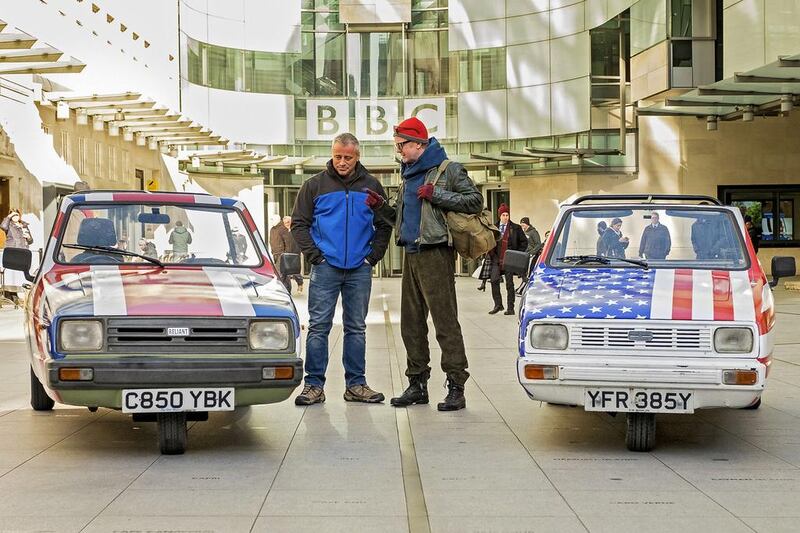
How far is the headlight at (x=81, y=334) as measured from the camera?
6477 mm

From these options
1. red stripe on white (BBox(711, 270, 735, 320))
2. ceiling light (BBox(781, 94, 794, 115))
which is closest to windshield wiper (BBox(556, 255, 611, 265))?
red stripe on white (BBox(711, 270, 735, 320))

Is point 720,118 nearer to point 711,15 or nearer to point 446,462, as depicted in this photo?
point 711,15

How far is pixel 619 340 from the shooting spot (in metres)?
6.73

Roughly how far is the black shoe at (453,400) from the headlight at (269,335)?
1965 mm

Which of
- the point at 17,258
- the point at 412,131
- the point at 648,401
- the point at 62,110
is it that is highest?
the point at 62,110

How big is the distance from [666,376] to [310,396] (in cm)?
309

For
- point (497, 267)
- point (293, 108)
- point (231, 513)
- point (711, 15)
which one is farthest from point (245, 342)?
point (293, 108)

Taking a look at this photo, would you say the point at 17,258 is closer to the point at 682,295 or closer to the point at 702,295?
the point at 682,295

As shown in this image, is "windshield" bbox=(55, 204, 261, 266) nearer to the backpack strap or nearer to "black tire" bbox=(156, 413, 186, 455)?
"black tire" bbox=(156, 413, 186, 455)

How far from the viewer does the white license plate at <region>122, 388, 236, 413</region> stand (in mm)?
6426

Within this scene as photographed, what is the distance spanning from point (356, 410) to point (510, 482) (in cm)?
259

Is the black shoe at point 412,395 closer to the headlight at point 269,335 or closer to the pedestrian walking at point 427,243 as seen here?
the pedestrian walking at point 427,243

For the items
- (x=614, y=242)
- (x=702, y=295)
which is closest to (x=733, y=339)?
(x=702, y=295)

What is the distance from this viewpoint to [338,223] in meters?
8.61
